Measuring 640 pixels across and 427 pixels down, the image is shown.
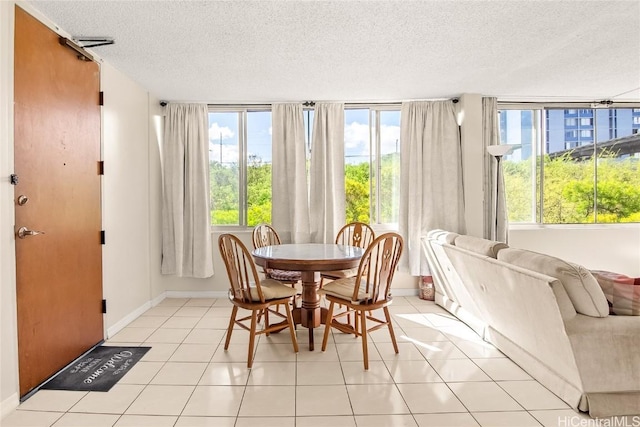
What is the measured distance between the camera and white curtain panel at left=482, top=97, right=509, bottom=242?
4.30m

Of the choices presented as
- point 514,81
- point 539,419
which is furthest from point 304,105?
point 539,419

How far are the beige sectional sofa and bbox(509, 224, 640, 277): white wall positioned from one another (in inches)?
93.0

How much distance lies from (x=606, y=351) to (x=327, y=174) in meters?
3.13

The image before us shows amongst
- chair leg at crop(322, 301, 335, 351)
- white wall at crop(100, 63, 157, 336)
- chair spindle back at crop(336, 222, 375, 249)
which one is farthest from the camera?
chair spindle back at crop(336, 222, 375, 249)

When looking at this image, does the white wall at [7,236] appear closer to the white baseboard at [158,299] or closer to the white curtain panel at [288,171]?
the white baseboard at [158,299]

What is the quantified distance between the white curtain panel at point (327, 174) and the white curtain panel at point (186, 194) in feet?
4.40

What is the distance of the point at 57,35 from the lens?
2.59 metres

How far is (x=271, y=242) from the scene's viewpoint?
13.9ft

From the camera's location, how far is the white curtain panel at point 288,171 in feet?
14.4

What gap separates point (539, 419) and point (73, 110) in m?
3.81

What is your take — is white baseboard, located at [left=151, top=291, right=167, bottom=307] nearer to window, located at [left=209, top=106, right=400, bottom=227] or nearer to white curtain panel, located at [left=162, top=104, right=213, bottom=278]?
white curtain panel, located at [left=162, top=104, right=213, bottom=278]

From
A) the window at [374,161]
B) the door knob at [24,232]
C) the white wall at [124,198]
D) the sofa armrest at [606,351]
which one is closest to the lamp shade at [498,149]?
the window at [374,161]

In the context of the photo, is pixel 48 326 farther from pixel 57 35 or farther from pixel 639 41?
pixel 639 41

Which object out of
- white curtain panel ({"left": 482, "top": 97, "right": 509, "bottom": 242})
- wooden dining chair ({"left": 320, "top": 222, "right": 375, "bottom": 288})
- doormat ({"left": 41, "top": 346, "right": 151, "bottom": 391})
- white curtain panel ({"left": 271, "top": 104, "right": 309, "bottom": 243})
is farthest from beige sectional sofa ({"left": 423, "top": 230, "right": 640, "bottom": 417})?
doormat ({"left": 41, "top": 346, "right": 151, "bottom": 391})
